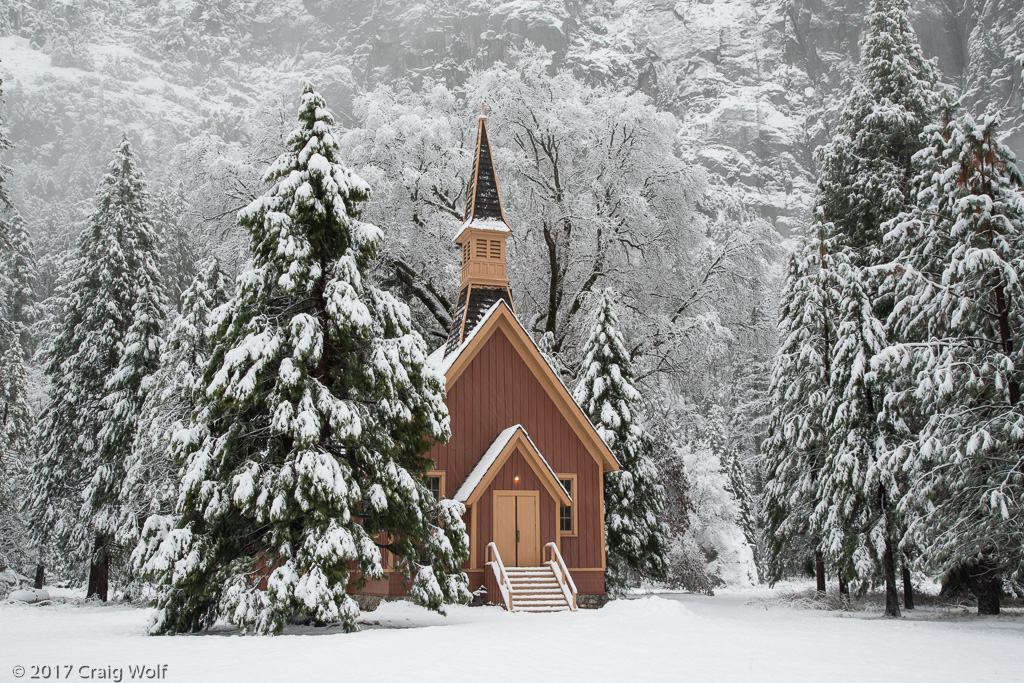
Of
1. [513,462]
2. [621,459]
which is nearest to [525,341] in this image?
[513,462]

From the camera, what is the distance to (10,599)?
2420cm

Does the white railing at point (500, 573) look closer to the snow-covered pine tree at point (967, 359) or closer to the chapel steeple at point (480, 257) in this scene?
the chapel steeple at point (480, 257)

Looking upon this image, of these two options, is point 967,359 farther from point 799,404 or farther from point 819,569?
point 819,569

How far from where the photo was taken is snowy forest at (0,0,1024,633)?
1374cm

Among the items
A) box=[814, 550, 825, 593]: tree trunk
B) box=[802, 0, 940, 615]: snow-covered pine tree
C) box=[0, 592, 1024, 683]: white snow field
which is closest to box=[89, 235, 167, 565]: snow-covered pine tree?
box=[0, 592, 1024, 683]: white snow field

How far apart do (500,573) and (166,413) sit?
8968 mm

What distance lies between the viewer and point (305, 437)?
1286 centimetres

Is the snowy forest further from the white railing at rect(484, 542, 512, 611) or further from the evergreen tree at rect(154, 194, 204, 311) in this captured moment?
the white railing at rect(484, 542, 512, 611)

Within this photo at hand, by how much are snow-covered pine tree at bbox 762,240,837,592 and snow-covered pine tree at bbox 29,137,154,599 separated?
2014 cm

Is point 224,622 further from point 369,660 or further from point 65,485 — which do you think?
point 65,485

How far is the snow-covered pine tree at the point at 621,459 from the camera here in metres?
24.5

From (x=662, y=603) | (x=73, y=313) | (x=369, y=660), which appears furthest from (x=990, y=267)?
(x=73, y=313)

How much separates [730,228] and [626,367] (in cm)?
781

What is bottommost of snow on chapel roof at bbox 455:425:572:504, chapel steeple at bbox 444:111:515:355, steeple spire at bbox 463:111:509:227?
snow on chapel roof at bbox 455:425:572:504
